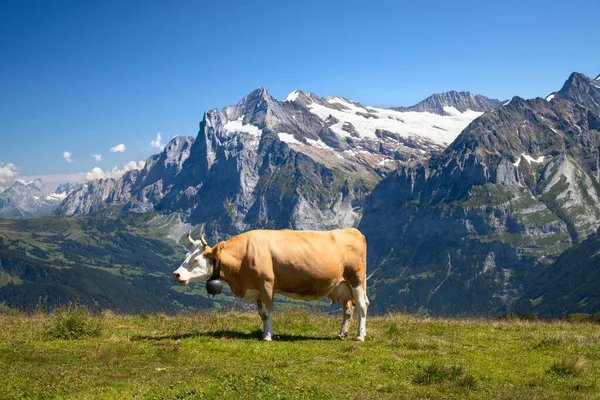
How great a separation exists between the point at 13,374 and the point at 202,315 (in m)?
11.4

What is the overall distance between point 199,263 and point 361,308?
634cm

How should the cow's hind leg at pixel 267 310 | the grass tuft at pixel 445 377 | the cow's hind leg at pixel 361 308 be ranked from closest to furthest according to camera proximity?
the grass tuft at pixel 445 377 → the cow's hind leg at pixel 267 310 → the cow's hind leg at pixel 361 308

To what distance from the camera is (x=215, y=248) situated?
19.5m

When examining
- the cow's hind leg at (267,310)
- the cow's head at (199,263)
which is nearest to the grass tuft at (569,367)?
the cow's hind leg at (267,310)

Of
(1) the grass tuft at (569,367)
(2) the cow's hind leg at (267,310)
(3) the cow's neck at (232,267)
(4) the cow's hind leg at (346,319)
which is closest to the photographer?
(1) the grass tuft at (569,367)

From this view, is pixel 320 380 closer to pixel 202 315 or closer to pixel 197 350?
pixel 197 350

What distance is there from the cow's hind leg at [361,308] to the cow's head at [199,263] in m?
5.56

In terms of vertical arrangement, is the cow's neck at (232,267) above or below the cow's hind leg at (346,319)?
above

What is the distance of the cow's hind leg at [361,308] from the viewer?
19.3 meters

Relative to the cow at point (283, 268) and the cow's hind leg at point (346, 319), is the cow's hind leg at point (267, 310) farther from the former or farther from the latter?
the cow's hind leg at point (346, 319)

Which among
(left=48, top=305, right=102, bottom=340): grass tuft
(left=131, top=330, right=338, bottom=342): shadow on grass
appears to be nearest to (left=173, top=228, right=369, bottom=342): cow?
(left=131, top=330, right=338, bottom=342): shadow on grass

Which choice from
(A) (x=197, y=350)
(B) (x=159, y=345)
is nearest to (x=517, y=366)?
(A) (x=197, y=350)

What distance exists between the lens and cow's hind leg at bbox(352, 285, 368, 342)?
19.3 m

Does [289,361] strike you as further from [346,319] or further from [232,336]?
[346,319]
